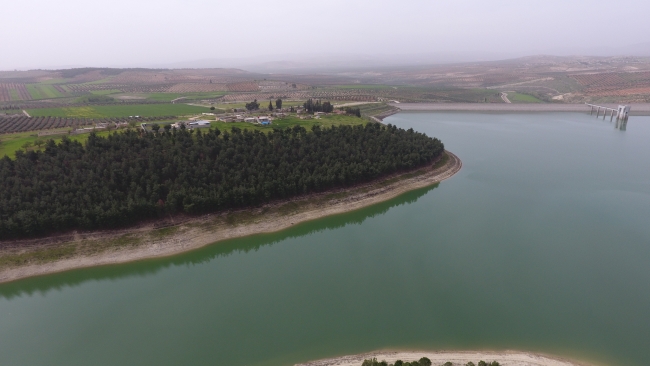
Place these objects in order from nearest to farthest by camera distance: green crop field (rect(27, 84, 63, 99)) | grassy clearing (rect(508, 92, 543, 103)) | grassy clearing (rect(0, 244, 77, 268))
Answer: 1. grassy clearing (rect(0, 244, 77, 268))
2. green crop field (rect(27, 84, 63, 99))
3. grassy clearing (rect(508, 92, 543, 103))

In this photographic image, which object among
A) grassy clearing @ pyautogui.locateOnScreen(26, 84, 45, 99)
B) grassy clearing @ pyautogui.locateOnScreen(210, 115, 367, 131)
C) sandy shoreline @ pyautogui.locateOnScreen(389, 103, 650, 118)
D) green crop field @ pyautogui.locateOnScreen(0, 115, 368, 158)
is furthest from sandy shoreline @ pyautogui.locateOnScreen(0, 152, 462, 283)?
grassy clearing @ pyautogui.locateOnScreen(26, 84, 45, 99)

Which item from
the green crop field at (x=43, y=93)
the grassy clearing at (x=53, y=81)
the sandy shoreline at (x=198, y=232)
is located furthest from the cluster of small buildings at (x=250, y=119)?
the grassy clearing at (x=53, y=81)

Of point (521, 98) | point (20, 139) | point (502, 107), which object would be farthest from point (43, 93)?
point (521, 98)

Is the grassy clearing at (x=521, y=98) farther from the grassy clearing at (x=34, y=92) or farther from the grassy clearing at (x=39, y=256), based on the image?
the grassy clearing at (x=34, y=92)

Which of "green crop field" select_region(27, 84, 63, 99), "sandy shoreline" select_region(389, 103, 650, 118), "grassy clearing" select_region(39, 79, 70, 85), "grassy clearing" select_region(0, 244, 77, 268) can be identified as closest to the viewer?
"grassy clearing" select_region(0, 244, 77, 268)

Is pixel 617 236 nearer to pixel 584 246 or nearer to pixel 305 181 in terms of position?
pixel 584 246

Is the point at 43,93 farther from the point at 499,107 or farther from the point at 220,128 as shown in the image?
the point at 499,107

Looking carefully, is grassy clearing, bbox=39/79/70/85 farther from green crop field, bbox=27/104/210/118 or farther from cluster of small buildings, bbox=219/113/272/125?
cluster of small buildings, bbox=219/113/272/125
